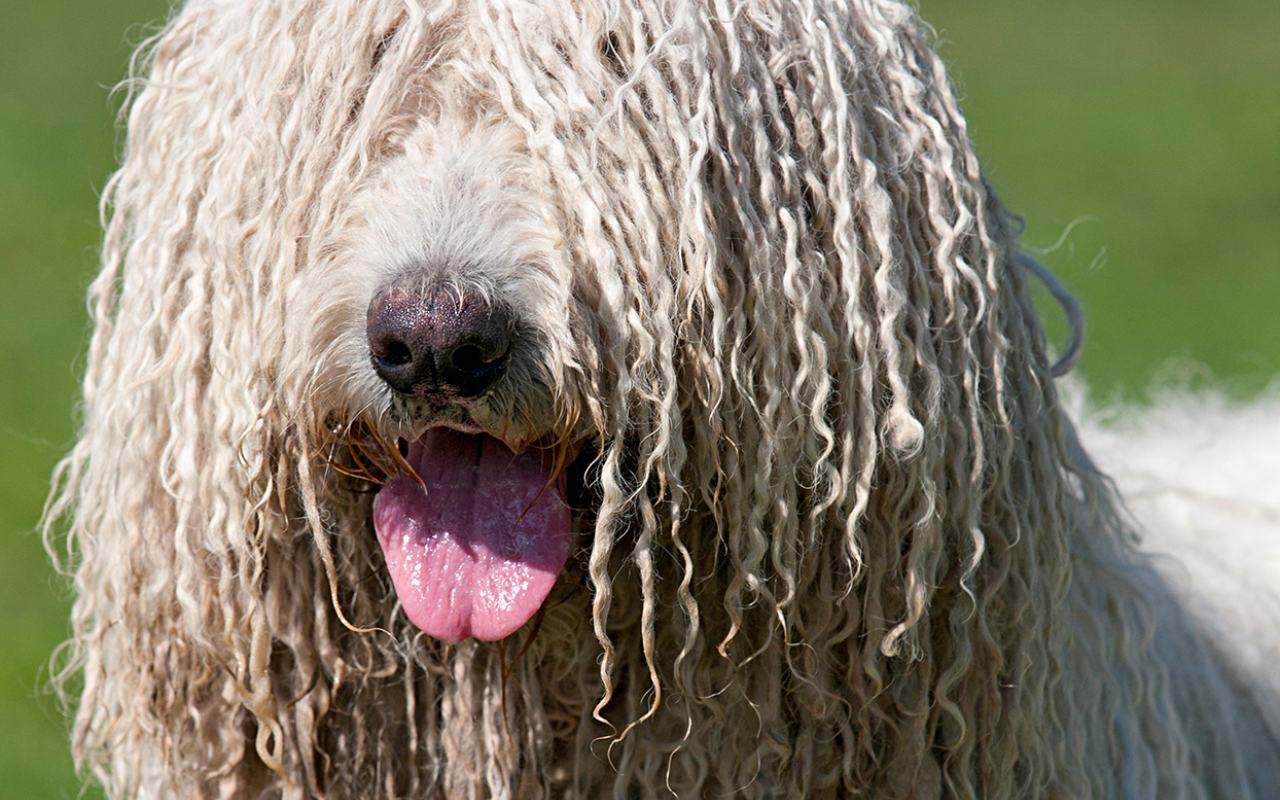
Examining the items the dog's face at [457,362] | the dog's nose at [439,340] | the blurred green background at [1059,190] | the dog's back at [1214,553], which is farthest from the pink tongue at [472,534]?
the blurred green background at [1059,190]

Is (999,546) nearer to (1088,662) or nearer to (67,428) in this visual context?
(1088,662)

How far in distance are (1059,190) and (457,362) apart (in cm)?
921

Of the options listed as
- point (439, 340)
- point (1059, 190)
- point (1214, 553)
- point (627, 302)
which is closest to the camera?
point (439, 340)

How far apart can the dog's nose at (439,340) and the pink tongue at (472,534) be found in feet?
0.62

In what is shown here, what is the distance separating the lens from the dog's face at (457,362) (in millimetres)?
2221

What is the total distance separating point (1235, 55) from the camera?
46.3 feet

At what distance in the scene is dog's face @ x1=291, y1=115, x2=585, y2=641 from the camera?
2221 millimetres

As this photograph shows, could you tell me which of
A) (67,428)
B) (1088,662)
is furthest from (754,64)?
(67,428)

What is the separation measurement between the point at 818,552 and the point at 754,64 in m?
0.63

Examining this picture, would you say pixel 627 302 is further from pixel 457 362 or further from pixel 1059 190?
pixel 1059 190

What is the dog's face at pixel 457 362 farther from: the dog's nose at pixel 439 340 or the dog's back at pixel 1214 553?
the dog's back at pixel 1214 553

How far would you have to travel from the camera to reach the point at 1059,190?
10984 millimetres

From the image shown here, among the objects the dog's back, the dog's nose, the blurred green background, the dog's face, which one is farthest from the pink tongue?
the blurred green background

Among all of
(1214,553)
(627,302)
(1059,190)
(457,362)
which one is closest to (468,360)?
(457,362)
